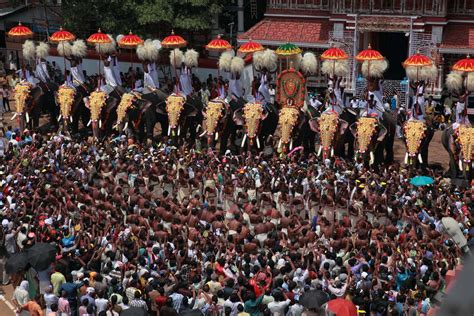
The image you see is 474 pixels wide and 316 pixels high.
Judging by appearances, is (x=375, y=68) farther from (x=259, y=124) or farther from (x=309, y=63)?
(x=259, y=124)

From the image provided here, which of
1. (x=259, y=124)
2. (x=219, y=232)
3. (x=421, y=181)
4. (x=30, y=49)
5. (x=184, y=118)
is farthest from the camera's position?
(x=30, y=49)

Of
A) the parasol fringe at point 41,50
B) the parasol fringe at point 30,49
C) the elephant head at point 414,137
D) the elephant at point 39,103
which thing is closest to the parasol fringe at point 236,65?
the elephant head at point 414,137

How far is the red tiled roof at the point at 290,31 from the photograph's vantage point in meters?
24.7

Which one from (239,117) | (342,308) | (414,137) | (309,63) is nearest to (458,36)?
(309,63)

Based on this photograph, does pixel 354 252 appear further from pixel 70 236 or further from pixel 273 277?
pixel 70 236

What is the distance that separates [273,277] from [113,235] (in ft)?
8.64

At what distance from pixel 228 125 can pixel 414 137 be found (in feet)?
14.3

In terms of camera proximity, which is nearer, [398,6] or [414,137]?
[414,137]

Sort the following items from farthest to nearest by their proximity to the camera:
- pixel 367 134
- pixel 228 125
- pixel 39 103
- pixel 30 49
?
pixel 30 49, pixel 39 103, pixel 228 125, pixel 367 134

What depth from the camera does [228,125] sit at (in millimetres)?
17531

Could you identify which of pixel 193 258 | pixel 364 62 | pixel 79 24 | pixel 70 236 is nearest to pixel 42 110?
pixel 79 24

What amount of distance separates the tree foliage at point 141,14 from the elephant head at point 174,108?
7.30 metres

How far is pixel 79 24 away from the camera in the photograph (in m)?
25.9

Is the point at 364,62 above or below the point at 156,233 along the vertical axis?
above
